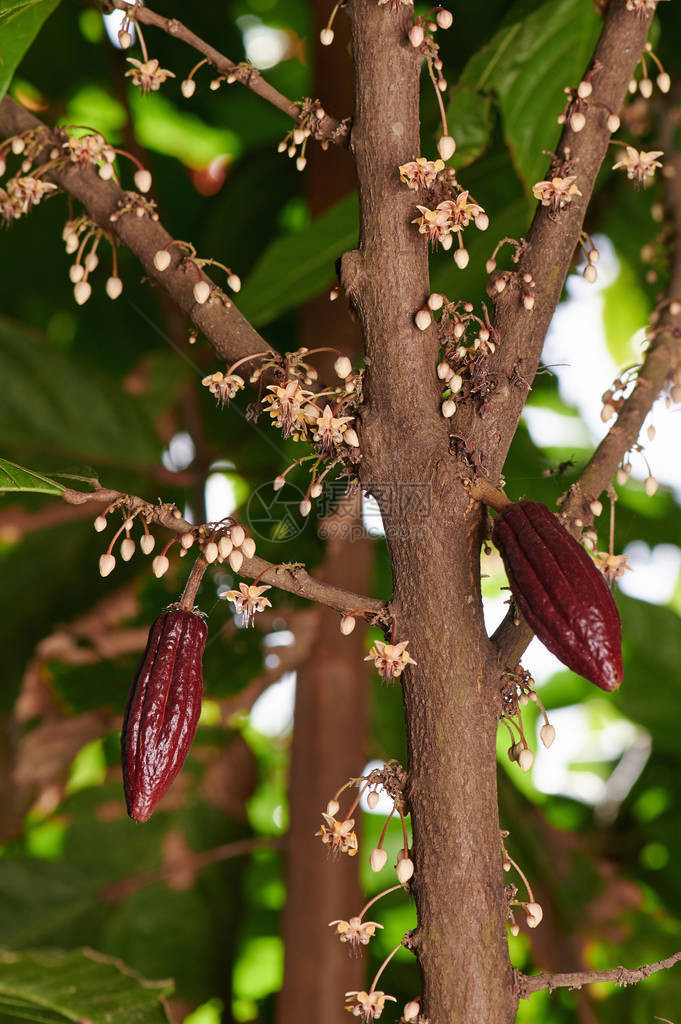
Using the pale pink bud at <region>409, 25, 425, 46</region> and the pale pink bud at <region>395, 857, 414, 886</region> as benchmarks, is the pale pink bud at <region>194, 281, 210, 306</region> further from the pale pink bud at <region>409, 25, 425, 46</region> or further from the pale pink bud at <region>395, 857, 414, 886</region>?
the pale pink bud at <region>395, 857, 414, 886</region>

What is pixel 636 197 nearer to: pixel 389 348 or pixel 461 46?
pixel 461 46

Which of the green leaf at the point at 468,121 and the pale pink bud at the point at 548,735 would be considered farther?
the green leaf at the point at 468,121

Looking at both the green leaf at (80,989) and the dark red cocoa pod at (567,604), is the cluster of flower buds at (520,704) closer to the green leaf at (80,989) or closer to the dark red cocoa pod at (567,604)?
the dark red cocoa pod at (567,604)

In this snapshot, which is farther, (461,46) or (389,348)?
(461,46)

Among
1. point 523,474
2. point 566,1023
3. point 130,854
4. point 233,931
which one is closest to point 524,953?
point 566,1023

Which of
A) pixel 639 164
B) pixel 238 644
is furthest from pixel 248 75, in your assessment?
pixel 238 644

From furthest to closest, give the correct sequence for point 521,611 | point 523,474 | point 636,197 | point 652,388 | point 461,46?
1. point 636,197
2. point 461,46
3. point 523,474
4. point 652,388
5. point 521,611

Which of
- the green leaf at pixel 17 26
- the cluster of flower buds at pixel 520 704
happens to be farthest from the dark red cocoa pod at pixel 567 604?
the green leaf at pixel 17 26
